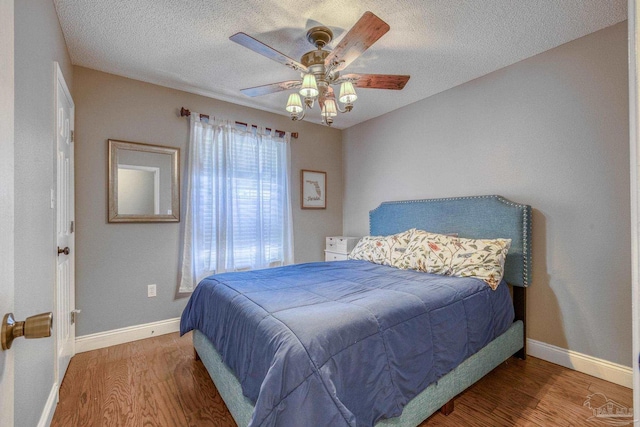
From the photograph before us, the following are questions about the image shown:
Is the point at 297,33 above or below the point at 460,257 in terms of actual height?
above

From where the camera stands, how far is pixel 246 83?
2.99m

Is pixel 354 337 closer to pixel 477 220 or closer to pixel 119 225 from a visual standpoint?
pixel 477 220

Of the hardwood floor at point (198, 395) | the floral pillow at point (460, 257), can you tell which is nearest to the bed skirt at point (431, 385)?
the hardwood floor at point (198, 395)

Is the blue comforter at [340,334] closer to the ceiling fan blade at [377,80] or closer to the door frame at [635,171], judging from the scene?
the door frame at [635,171]

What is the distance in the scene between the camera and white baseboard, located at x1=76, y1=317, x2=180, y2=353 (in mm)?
2638

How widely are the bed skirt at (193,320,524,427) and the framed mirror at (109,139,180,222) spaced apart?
53.8 inches

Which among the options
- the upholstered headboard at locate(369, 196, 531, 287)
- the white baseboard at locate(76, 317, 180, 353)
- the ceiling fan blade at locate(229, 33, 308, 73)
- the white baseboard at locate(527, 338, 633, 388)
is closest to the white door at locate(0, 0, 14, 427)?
the ceiling fan blade at locate(229, 33, 308, 73)

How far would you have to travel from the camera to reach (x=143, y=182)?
296 centimetres

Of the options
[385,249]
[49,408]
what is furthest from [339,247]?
[49,408]

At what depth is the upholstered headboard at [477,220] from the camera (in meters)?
2.49

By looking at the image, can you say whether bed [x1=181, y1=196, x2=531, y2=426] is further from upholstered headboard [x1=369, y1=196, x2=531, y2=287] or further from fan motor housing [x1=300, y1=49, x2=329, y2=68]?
fan motor housing [x1=300, y1=49, x2=329, y2=68]

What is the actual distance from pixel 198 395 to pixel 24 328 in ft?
5.64

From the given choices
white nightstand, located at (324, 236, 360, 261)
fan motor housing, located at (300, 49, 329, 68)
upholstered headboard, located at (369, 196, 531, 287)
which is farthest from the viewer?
white nightstand, located at (324, 236, 360, 261)

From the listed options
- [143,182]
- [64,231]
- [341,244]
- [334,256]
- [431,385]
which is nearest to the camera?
[431,385]
